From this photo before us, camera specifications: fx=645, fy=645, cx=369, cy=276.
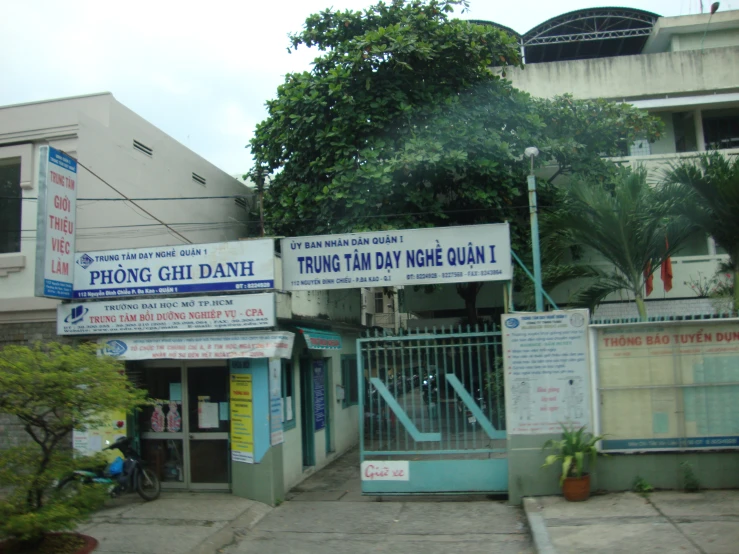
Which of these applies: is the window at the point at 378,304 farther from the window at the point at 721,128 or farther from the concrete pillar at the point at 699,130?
the concrete pillar at the point at 699,130

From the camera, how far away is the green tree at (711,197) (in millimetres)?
9672

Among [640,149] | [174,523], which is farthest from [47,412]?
[640,149]

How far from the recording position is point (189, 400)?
10.2 metres

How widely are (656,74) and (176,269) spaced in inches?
658

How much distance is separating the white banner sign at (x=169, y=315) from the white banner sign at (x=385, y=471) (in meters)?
2.53

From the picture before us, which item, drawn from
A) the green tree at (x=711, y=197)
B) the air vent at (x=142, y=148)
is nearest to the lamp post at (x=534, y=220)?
the green tree at (x=711, y=197)

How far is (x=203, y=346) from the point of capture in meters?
9.46

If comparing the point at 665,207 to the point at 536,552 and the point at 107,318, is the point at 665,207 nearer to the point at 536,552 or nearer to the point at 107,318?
the point at 536,552

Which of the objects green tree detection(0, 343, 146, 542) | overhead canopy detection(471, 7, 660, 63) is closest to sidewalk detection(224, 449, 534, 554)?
green tree detection(0, 343, 146, 542)

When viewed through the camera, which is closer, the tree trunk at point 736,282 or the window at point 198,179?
the tree trunk at point 736,282

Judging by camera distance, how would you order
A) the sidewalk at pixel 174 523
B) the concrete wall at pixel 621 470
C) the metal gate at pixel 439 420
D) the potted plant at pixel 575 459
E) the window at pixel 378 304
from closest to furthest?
the sidewalk at pixel 174 523 → the potted plant at pixel 575 459 → the concrete wall at pixel 621 470 → the metal gate at pixel 439 420 → the window at pixel 378 304

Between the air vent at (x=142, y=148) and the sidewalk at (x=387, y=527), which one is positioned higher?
the air vent at (x=142, y=148)

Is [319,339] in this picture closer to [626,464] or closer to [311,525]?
[311,525]

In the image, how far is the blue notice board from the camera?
1256 centimetres
